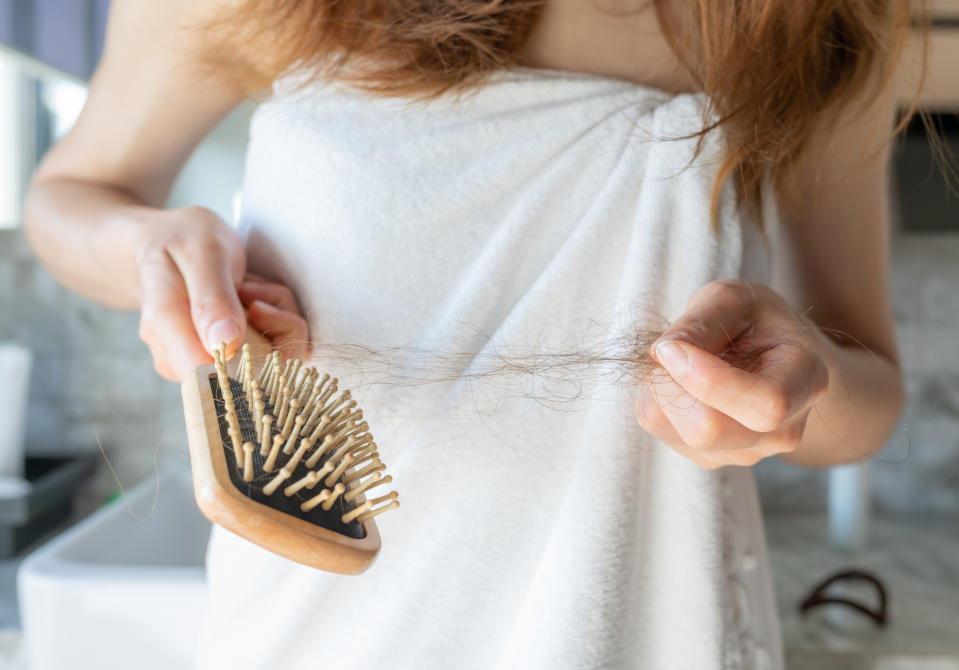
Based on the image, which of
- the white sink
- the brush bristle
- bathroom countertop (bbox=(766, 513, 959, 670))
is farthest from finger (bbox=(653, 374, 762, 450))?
bathroom countertop (bbox=(766, 513, 959, 670))

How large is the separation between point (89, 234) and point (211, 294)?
139 mm

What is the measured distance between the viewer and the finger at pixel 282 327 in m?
0.35

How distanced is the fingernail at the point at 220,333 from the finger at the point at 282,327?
0.15 feet

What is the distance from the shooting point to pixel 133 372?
1.33 metres

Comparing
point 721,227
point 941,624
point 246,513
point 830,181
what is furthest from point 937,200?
point 246,513

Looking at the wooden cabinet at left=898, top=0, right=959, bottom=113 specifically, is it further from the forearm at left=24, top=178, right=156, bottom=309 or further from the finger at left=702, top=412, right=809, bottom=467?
the forearm at left=24, top=178, right=156, bottom=309

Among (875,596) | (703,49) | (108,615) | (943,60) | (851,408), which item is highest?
(943,60)

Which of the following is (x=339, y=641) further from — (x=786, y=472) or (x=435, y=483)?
(x=786, y=472)

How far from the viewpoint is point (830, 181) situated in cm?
46

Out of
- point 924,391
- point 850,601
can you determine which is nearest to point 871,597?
point 850,601

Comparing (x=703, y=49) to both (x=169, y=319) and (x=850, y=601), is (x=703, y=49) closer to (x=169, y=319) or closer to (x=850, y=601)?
(x=169, y=319)

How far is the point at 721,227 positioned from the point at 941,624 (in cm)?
92

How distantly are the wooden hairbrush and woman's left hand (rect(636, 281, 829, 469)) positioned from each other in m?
0.12

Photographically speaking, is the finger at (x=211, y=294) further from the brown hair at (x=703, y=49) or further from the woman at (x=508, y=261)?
the brown hair at (x=703, y=49)
